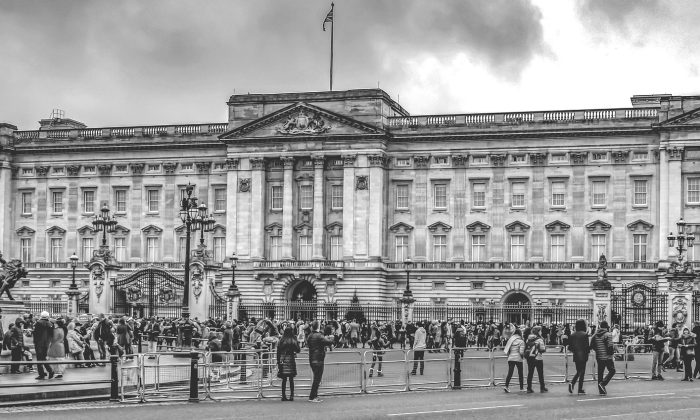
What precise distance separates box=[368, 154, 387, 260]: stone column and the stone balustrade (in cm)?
321

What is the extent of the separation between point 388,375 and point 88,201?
57575mm

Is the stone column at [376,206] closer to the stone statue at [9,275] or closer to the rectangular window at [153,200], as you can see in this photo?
the rectangular window at [153,200]

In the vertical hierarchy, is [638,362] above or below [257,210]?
below

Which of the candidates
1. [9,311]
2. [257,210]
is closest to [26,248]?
[257,210]

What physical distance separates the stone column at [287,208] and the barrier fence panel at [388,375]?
4684 cm

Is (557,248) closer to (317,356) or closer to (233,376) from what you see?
(233,376)

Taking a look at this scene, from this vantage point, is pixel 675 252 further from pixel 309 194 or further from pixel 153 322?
pixel 153 322

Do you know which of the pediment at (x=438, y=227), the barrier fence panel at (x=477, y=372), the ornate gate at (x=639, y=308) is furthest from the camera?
the pediment at (x=438, y=227)

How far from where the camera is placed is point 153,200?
86.8 m

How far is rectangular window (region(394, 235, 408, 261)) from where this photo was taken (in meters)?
81.3

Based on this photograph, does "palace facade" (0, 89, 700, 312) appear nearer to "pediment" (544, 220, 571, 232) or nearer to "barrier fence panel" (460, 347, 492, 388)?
"pediment" (544, 220, 571, 232)

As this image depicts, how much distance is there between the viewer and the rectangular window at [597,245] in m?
77.7

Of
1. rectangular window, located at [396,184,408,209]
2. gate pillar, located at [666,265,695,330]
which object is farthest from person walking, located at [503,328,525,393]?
rectangular window, located at [396,184,408,209]

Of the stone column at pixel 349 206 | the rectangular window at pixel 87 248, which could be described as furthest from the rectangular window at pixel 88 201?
the stone column at pixel 349 206
